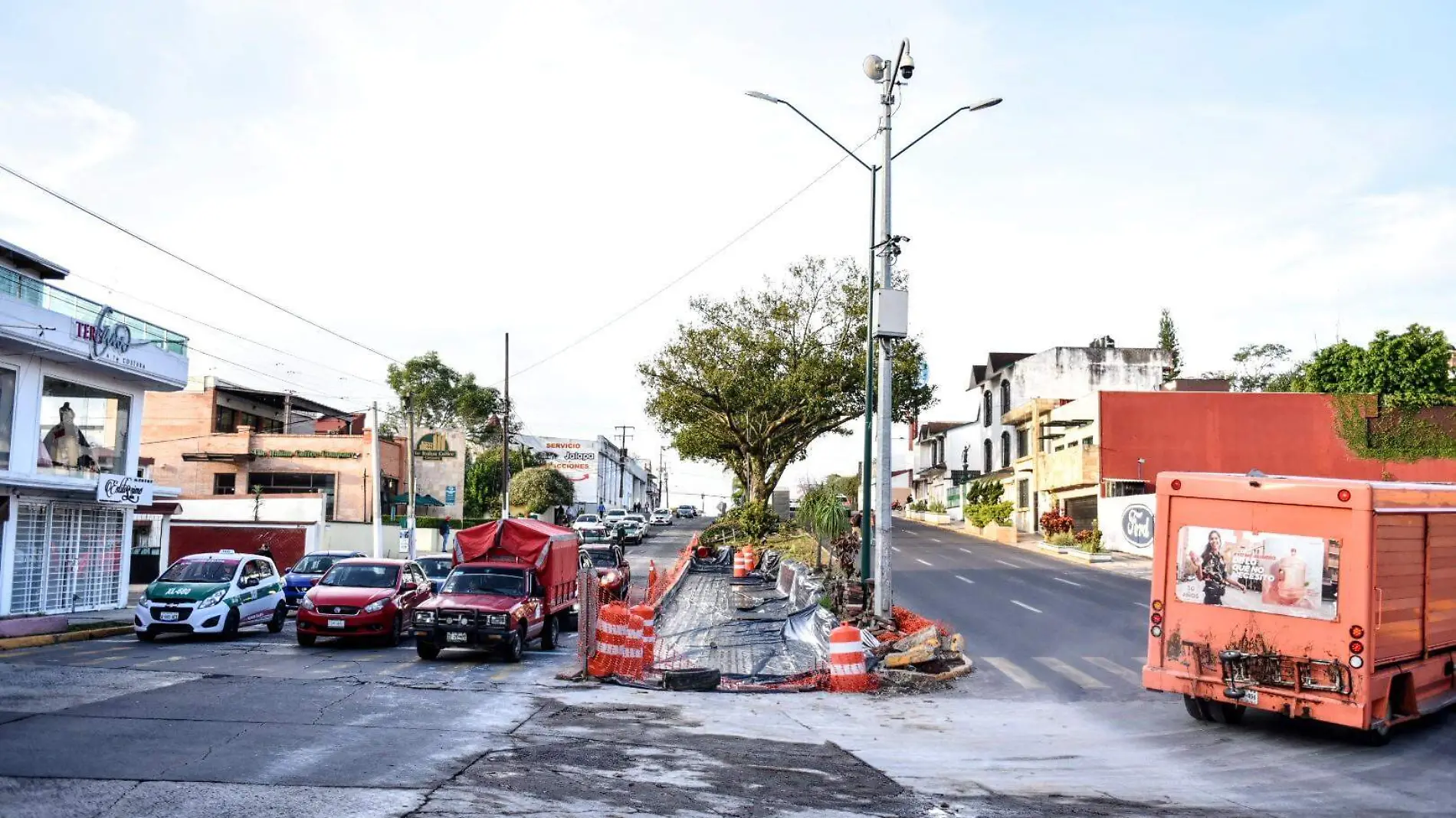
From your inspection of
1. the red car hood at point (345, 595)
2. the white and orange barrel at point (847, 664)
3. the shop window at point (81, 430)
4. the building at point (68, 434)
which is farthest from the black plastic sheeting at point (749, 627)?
the shop window at point (81, 430)

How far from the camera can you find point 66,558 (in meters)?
28.5

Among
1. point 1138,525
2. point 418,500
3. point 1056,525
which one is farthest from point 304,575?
point 418,500

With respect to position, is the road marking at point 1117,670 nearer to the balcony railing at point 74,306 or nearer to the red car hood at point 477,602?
the red car hood at point 477,602

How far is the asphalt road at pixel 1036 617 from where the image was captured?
17.5 m

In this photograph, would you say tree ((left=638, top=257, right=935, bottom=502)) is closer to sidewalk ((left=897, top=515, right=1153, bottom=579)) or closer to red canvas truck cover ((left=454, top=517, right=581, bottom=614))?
sidewalk ((left=897, top=515, right=1153, bottom=579))

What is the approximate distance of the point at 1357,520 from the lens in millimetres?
11508

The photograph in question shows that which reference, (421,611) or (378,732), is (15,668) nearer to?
(421,611)

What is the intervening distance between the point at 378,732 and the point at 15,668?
785 centimetres

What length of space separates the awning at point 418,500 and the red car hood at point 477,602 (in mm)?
46192

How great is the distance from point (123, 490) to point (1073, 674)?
23835 mm

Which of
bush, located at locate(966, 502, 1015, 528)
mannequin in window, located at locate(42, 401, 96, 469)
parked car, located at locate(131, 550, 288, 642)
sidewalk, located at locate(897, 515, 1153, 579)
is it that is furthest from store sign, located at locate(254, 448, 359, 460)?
parked car, located at locate(131, 550, 288, 642)

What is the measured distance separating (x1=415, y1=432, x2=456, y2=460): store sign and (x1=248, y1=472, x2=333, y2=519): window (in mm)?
10691

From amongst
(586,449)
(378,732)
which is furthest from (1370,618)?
(586,449)

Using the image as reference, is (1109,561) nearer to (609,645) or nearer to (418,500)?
(609,645)
